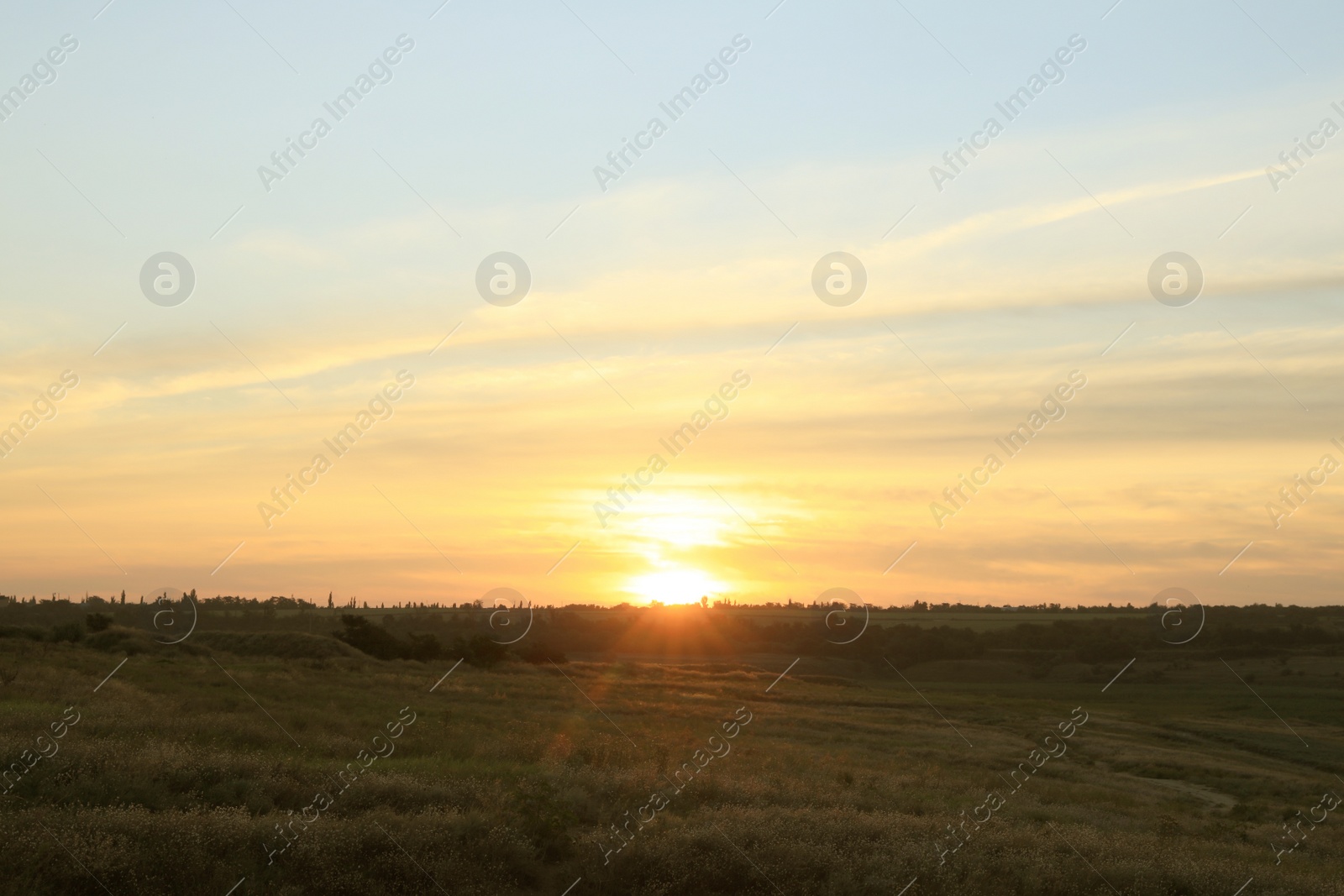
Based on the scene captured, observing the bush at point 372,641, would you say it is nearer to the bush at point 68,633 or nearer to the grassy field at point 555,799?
the bush at point 68,633

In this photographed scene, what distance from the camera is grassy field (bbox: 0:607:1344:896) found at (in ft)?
37.2

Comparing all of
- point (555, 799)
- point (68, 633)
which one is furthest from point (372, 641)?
point (555, 799)

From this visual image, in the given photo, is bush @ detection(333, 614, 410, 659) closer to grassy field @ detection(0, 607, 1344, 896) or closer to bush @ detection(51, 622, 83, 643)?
bush @ detection(51, 622, 83, 643)

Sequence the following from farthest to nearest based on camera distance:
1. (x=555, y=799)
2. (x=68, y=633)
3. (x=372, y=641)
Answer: (x=372, y=641) < (x=68, y=633) < (x=555, y=799)

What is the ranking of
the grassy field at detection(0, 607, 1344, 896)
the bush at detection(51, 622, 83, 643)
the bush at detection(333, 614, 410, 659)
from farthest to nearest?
1. the bush at detection(333, 614, 410, 659)
2. the bush at detection(51, 622, 83, 643)
3. the grassy field at detection(0, 607, 1344, 896)

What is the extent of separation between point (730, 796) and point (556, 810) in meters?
4.02

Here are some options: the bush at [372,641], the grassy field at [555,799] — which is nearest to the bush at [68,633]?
the grassy field at [555,799]

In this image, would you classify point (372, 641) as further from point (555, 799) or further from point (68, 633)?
point (555, 799)

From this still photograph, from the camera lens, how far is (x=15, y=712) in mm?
16797

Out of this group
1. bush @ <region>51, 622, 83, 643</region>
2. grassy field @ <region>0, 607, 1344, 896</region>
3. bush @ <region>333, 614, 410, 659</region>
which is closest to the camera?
grassy field @ <region>0, 607, 1344, 896</region>

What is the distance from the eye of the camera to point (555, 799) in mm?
14445

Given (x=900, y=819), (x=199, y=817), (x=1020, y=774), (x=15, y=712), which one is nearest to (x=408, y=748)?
(x=15, y=712)

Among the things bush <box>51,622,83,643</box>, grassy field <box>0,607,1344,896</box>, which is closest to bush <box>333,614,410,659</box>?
bush <box>51,622,83,643</box>

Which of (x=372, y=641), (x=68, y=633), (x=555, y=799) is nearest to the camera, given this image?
(x=555, y=799)
